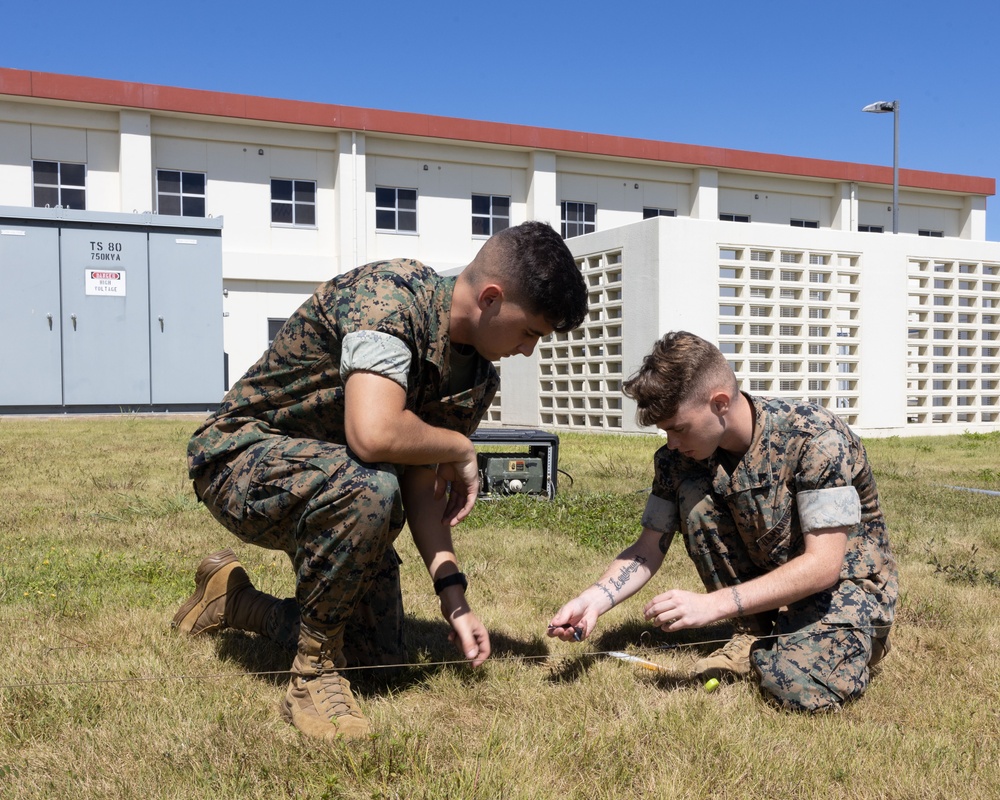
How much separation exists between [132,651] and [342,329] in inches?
51.2

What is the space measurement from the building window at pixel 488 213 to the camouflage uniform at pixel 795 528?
64.5 feet

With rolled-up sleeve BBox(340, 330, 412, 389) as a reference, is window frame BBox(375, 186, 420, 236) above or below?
above

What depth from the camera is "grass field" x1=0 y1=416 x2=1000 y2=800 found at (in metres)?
1.90

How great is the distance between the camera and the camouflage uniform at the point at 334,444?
7.21 feet

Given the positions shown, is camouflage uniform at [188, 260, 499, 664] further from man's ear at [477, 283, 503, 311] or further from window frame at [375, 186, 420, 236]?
window frame at [375, 186, 420, 236]

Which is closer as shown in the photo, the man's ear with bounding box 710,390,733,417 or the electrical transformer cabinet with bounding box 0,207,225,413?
the man's ear with bounding box 710,390,733,417

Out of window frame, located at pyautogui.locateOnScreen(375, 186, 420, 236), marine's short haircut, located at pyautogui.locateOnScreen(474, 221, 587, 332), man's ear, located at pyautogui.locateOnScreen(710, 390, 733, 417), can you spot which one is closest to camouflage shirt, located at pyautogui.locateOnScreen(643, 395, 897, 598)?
man's ear, located at pyautogui.locateOnScreen(710, 390, 733, 417)

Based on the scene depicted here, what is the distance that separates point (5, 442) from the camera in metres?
9.10

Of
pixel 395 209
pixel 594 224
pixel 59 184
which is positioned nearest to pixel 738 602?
pixel 395 209

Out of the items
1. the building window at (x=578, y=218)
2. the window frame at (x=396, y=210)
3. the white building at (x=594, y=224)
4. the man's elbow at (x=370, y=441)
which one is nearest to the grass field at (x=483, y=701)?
the man's elbow at (x=370, y=441)

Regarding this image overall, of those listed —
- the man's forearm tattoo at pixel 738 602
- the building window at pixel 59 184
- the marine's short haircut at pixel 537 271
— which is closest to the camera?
the marine's short haircut at pixel 537 271

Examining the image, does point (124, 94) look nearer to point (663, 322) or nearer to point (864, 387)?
point (663, 322)

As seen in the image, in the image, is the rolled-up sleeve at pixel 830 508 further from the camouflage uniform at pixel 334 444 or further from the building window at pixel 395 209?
the building window at pixel 395 209

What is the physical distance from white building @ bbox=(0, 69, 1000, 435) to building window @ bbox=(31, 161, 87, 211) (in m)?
0.03
